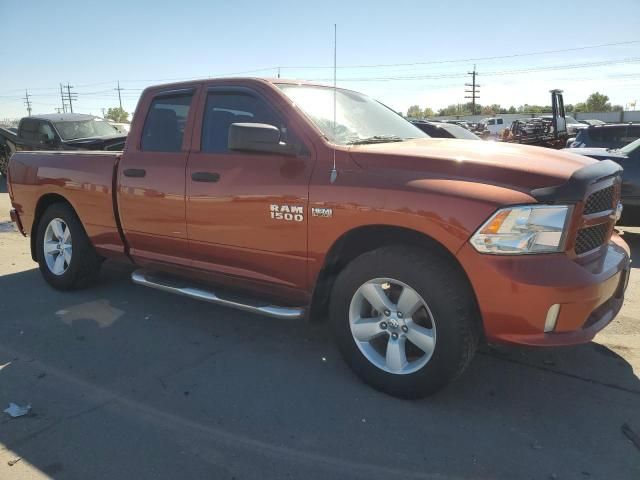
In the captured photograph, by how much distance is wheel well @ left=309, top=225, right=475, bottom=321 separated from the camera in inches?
120

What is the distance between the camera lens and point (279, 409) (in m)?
3.08

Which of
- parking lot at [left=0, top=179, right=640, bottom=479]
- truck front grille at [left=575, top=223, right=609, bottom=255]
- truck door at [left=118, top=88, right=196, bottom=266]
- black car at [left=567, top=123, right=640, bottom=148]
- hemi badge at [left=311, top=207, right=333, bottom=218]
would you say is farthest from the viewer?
black car at [left=567, top=123, right=640, bottom=148]

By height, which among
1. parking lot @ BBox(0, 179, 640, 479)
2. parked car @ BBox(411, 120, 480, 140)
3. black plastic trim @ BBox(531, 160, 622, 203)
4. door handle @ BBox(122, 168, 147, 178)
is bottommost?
parking lot @ BBox(0, 179, 640, 479)

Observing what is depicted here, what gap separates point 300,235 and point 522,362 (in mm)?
1798

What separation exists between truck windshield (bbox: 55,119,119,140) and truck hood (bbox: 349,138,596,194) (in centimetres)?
1135

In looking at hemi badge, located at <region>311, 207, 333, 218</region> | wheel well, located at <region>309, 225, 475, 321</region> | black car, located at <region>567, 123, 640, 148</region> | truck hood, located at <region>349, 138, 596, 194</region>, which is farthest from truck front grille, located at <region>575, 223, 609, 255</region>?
black car, located at <region>567, 123, 640, 148</region>

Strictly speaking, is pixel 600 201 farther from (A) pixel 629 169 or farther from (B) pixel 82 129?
(B) pixel 82 129

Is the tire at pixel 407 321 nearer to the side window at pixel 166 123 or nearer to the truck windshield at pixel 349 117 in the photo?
the truck windshield at pixel 349 117

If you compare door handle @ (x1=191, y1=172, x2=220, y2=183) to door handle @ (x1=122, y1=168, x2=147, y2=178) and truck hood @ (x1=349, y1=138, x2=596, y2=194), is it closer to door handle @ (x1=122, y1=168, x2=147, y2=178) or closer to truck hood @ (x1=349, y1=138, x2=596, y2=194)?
door handle @ (x1=122, y1=168, x2=147, y2=178)

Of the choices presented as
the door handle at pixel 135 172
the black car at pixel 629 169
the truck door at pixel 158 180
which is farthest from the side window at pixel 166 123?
the black car at pixel 629 169

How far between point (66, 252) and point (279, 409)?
325cm

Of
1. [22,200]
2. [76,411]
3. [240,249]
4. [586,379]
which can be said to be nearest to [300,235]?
[240,249]

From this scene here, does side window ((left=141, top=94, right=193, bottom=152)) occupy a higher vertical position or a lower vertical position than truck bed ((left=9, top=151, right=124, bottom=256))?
higher

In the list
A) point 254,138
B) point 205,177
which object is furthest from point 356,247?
point 205,177
